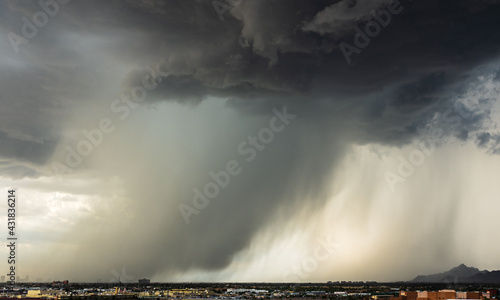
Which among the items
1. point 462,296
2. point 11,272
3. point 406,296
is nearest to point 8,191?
point 11,272

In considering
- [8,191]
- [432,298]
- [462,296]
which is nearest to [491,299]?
[462,296]

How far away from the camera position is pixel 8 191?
145m

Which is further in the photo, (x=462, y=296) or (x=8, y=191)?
(x=462, y=296)

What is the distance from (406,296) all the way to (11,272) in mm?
145561

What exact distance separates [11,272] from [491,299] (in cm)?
17361

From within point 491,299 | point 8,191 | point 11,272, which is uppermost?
point 8,191

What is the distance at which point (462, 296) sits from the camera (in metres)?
176

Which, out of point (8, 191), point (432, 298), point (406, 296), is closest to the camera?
point (8, 191)

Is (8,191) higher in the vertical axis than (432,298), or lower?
higher

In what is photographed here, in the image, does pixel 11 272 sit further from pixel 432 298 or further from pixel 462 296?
pixel 462 296

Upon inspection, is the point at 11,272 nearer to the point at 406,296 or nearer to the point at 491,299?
the point at 406,296

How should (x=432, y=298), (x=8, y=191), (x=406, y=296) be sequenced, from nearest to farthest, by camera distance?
1. (x=8, y=191)
2. (x=432, y=298)
3. (x=406, y=296)

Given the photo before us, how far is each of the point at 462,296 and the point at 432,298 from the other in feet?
54.1

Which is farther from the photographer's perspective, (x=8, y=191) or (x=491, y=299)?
(x=491, y=299)
